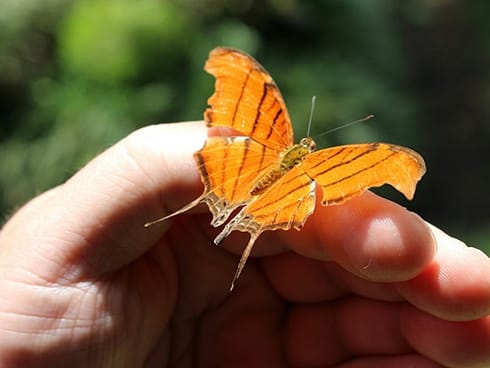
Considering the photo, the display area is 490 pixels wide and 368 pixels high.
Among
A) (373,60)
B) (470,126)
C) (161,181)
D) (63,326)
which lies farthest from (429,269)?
(470,126)

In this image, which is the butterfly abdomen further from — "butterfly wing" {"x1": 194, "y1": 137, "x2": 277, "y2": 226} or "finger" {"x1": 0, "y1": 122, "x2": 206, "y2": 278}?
"finger" {"x1": 0, "y1": 122, "x2": 206, "y2": 278}

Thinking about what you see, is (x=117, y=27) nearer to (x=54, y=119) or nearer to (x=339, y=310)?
(x=54, y=119)

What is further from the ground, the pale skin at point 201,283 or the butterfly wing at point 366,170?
the butterfly wing at point 366,170

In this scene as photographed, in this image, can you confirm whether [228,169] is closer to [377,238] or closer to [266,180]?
[266,180]

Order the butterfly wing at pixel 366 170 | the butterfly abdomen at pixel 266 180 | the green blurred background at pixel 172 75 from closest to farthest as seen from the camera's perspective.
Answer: the butterfly wing at pixel 366 170
the butterfly abdomen at pixel 266 180
the green blurred background at pixel 172 75

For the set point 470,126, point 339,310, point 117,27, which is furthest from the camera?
point 470,126

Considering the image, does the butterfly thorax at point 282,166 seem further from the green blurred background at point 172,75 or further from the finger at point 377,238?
the green blurred background at point 172,75

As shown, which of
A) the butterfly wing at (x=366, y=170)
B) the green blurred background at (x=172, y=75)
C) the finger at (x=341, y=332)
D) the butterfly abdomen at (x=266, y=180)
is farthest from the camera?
the green blurred background at (x=172, y=75)

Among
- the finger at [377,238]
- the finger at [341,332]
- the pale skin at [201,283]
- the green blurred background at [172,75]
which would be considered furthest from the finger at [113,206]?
the green blurred background at [172,75]
